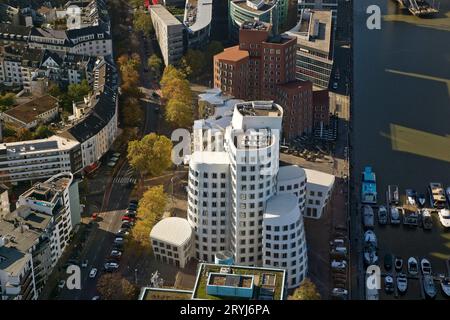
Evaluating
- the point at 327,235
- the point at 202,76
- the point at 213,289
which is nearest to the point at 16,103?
the point at 202,76

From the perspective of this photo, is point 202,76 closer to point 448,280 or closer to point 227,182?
point 227,182

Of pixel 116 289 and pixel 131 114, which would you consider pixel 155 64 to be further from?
pixel 116 289

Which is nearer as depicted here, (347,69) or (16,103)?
(16,103)

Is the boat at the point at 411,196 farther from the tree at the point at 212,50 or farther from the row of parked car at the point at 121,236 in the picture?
the tree at the point at 212,50

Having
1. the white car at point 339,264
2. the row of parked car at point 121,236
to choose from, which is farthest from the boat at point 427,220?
the row of parked car at point 121,236

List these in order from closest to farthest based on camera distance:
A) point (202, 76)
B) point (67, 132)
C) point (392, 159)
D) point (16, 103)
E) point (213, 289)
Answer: point (213, 289) < point (67, 132) < point (392, 159) < point (16, 103) < point (202, 76)

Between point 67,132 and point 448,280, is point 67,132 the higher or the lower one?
the higher one
